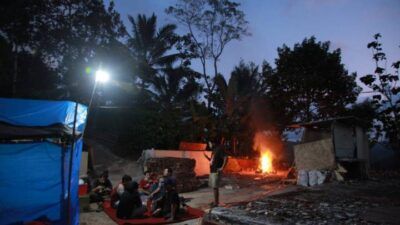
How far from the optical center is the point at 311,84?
22.3 metres

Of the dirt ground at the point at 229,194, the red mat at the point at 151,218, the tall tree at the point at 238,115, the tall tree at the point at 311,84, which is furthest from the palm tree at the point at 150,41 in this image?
the red mat at the point at 151,218

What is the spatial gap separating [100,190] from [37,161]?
4.84 meters

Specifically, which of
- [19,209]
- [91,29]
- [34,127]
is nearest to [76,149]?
[34,127]

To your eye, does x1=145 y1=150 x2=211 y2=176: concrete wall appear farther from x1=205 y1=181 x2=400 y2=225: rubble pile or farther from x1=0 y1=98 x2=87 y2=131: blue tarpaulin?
x1=205 y1=181 x2=400 y2=225: rubble pile

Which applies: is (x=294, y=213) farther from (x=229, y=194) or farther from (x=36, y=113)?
(x=229, y=194)

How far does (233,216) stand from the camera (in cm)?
454

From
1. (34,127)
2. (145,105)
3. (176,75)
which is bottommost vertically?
(34,127)

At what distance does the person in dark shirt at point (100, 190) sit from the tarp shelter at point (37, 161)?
11.8 feet

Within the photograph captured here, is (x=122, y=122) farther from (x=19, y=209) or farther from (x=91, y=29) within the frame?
(x=19, y=209)

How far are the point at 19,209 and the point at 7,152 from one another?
116 centimetres

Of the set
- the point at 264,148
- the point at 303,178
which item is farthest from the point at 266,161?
the point at 303,178

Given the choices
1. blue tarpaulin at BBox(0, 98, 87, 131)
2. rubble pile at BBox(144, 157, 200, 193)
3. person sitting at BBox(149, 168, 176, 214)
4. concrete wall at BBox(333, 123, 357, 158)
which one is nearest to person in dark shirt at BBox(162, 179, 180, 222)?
person sitting at BBox(149, 168, 176, 214)

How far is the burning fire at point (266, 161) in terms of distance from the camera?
74.3 ft

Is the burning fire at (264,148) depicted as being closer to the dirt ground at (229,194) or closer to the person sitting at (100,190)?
the dirt ground at (229,194)
